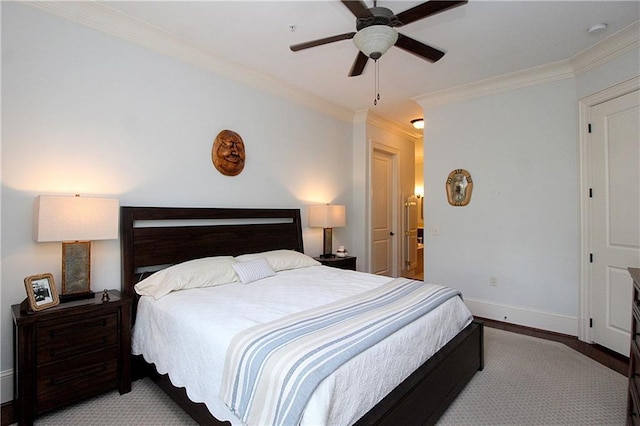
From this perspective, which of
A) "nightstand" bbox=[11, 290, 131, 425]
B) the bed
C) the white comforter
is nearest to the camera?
the white comforter

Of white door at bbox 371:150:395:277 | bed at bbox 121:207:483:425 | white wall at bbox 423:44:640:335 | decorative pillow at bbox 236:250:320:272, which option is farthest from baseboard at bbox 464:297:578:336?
decorative pillow at bbox 236:250:320:272

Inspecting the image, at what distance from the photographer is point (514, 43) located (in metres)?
2.87

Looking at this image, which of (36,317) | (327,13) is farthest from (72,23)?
(36,317)

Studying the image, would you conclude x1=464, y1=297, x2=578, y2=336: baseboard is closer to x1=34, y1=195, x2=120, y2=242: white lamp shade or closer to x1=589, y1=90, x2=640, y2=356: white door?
x1=589, y1=90, x2=640, y2=356: white door

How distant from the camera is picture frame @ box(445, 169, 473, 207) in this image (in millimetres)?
3982

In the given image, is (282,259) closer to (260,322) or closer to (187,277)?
(187,277)

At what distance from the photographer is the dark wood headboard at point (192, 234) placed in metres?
2.56

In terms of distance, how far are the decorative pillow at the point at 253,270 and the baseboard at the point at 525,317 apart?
104 inches

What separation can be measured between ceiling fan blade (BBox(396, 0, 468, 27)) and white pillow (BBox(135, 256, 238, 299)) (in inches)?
87.0

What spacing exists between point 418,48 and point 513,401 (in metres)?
2.50

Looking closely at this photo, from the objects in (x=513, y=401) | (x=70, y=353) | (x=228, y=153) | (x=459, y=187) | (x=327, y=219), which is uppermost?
(x=228, y=153)

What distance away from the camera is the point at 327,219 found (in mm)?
4043

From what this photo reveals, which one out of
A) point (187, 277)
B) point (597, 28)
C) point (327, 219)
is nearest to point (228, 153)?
point (187, 277)

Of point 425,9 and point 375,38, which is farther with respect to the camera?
point 375,38
